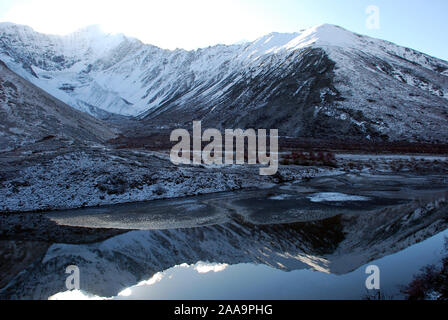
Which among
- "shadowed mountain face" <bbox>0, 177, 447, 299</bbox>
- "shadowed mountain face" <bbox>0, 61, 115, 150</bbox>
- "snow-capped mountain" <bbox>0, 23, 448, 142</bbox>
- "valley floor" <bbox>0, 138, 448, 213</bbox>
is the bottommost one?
"shadowed mountain face" <bbox>0, 177, 447, 299</bbox>

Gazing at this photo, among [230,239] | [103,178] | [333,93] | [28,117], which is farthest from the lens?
[333,93]

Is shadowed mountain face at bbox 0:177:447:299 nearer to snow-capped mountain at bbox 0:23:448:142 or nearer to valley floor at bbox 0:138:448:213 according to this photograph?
valley floor at bbox 0:138:448:213

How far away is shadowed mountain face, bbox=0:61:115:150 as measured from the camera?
43.6 meters

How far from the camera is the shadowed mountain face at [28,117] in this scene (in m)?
43.6

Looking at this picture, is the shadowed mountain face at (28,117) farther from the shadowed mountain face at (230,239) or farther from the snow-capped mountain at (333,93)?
the snow-capped mountain at (333,93)

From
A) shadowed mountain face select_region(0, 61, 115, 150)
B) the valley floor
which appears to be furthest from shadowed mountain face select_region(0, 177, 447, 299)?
shadowed mountain face select_region(0, 61, 115, 150)

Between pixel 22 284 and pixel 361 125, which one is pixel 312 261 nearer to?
pixel 22 284

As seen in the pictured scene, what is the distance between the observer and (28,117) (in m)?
49.4

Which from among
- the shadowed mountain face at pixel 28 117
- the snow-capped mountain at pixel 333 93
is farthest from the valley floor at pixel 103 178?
the snow-capped mountain at pixel 333 93

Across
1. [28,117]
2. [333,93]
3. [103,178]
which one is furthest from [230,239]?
[333,93]

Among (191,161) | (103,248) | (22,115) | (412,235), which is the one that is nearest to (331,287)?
(412,235)

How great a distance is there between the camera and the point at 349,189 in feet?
96.1

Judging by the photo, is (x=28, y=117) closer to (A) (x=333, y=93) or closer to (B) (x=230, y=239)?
(B) (x=230, y=239)

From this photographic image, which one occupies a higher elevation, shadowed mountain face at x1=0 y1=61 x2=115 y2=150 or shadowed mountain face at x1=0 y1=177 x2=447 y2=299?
shadowed mountain face at x1=0 y1=61 x2=115 y2=150
